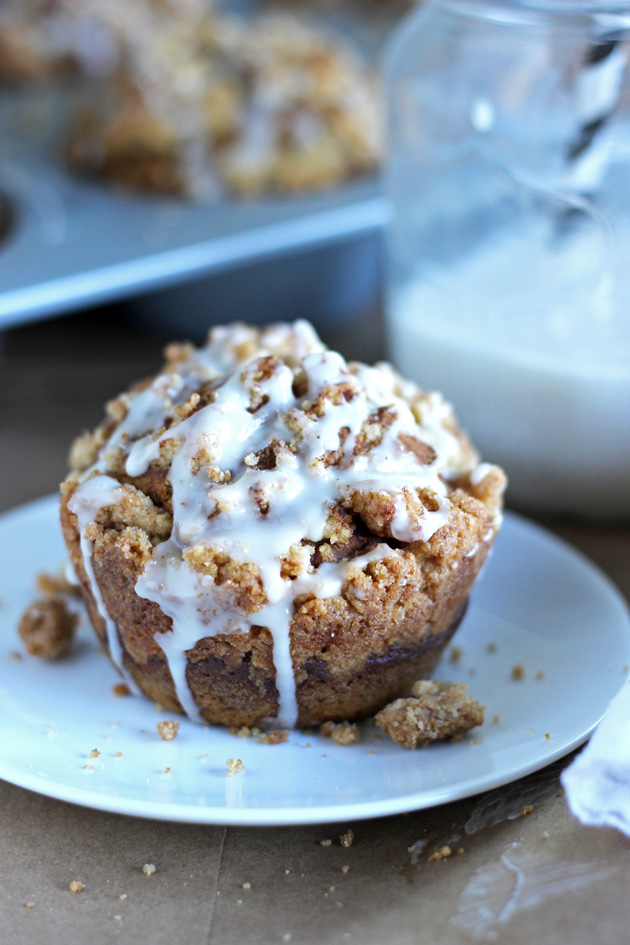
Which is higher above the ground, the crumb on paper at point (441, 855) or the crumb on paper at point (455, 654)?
the crumb on paper at point (441, 855)

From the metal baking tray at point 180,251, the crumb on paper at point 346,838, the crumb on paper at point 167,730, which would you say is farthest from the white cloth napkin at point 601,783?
the metal baking tray at point 180,251

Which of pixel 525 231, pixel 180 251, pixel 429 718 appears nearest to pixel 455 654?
pixel 429 718

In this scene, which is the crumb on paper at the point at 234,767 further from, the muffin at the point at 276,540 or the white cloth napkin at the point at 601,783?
the white cloth napkin at the point at 601,783

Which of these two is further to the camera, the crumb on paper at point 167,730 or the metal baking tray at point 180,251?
the metal baking tray at point 180,251

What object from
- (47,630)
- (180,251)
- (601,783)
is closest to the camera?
(601,783)

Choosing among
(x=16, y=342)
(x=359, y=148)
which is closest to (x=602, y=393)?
(x=359, y=148)

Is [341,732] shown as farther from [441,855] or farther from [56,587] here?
[56,587]
